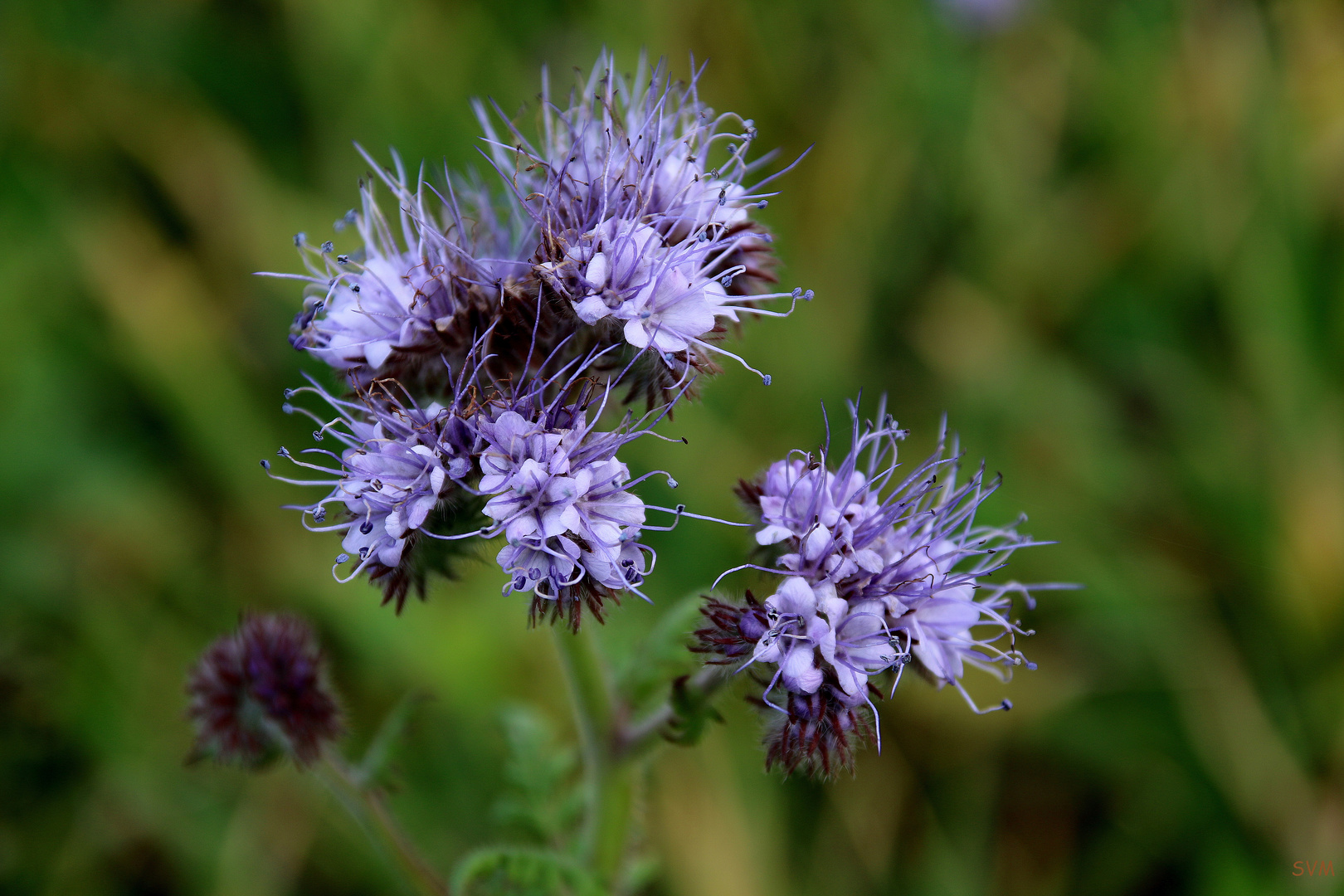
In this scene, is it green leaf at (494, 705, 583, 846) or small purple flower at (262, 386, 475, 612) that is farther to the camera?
green leaf at (494, 705, 583, 846)

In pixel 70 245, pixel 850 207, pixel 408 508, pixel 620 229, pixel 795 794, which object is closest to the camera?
pixel 408 508

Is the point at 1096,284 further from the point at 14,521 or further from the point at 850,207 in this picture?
the point at 14,521

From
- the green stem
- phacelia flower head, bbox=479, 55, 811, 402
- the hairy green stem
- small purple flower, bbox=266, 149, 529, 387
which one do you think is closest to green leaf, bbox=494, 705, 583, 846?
the green stem

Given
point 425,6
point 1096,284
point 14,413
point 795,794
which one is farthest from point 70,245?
point 1096,284

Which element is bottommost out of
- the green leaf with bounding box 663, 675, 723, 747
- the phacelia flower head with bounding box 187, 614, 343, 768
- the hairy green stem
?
the phacelia flower head with bounding box 187, 614, 343, 768

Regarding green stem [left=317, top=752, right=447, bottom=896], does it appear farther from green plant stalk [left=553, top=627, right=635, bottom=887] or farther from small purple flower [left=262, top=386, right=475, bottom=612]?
small purple flower [left=262, top=386, right=475, bottom=612]

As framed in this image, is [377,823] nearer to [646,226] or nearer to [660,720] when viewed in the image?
[660,720]

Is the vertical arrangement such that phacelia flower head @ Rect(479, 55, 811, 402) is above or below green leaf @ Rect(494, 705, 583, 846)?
above
